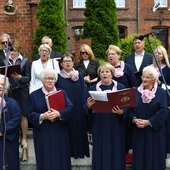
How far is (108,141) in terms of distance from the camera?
15.1 ft

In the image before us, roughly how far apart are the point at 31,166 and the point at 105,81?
194 centimetres

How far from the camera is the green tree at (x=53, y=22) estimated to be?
10523 millimetres

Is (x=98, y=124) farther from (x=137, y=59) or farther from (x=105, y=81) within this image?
(x=137, y=59)

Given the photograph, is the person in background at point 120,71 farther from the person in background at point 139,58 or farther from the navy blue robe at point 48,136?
the navy blue robe at point 48,136

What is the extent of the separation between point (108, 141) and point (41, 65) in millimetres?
1809

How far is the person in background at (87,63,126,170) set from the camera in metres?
4.61


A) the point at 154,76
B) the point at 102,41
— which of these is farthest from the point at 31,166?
the point at 102,41

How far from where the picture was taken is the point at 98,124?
466 cm

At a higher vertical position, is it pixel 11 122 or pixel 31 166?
pixel 11 122

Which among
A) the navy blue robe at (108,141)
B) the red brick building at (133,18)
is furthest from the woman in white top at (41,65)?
the red brick building at (133,18)

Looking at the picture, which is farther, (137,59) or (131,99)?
(137,59)

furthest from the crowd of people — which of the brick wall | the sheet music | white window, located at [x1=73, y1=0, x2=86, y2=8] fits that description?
white window, located at [x1=73, y1=0, x2=86, y2=8]

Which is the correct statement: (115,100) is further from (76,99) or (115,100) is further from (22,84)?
(22,84)

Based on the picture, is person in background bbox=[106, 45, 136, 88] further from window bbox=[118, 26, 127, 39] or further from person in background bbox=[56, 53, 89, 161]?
window bbox=[118, 26, 127, 39]
